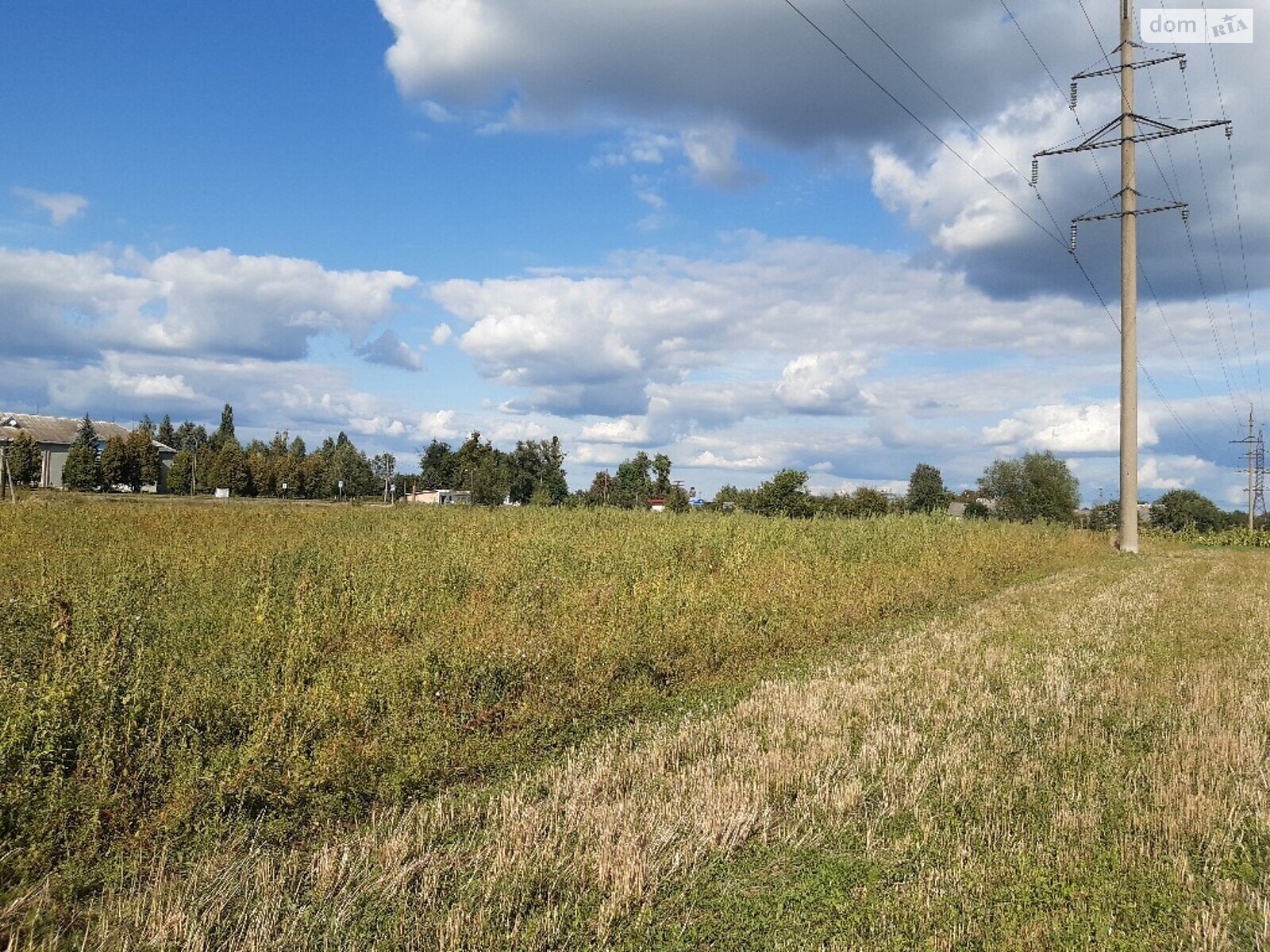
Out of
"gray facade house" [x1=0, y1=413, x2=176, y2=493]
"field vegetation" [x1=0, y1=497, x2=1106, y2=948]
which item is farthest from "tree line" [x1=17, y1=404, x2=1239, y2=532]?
"field vegetation" [x1=0, y1=497, x2=1106, y2=948]

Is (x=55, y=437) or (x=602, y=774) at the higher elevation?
(x=55, y=437)

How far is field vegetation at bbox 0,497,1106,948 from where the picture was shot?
14.6 feet

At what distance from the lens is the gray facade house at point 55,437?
9994 centimetres

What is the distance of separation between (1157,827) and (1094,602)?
1274 cm

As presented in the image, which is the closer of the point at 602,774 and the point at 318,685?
the point at 602,774

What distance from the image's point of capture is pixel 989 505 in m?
106

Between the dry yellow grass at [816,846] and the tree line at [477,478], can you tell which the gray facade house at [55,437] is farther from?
the dry yellow grass at [816,846]

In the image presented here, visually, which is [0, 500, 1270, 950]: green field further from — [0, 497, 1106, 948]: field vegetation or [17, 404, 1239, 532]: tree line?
[17, 404, 1239, 532]: tree line

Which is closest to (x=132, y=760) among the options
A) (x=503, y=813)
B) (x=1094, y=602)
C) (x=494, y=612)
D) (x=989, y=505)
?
(x=503, y=813)

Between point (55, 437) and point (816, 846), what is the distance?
5267 inches

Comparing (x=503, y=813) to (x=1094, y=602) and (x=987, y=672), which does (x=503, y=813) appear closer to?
(x=987, y=672)

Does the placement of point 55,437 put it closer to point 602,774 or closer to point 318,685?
point 318,685

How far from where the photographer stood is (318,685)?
7.41m

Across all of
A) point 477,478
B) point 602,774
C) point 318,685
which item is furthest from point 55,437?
point 602,774
